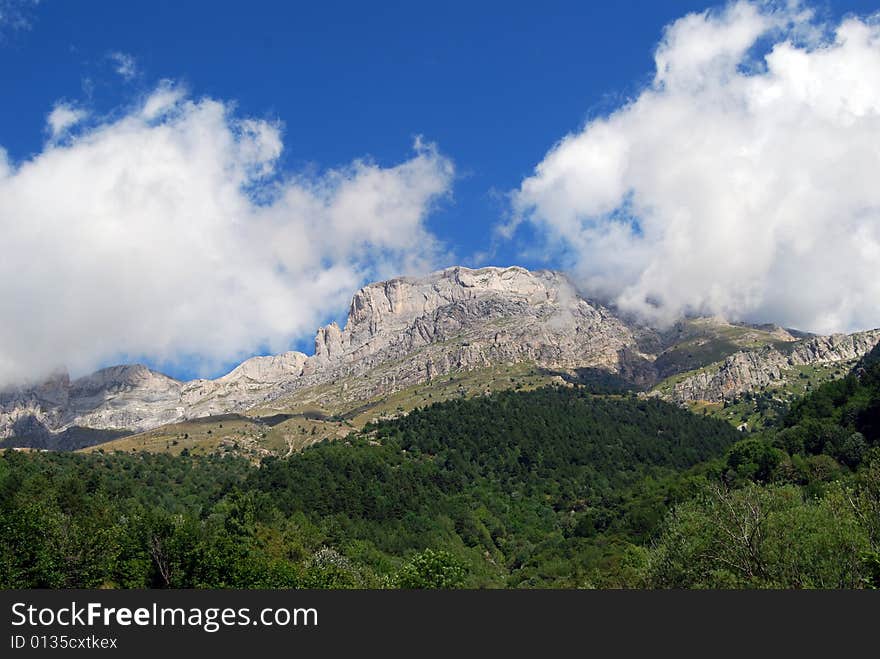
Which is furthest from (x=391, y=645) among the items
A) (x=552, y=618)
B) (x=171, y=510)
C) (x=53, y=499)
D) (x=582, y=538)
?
(x=171, y=510)

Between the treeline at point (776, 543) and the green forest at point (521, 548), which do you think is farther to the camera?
the green forest at point (521, 548)

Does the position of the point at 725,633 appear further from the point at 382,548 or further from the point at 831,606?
the point at 382,548

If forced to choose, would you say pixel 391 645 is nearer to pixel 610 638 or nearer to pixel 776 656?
pixel 610 638

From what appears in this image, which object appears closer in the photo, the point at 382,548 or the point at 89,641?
the point at 89,641

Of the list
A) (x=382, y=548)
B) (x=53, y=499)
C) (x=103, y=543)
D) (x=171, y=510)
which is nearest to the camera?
(x=103, y=543)

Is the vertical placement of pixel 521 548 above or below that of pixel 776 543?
above

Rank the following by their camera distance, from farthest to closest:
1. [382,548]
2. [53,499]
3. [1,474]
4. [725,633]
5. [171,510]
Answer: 1. [171,510]
2. [382,548]
3. [1,474]
4. [53,499]
5. [725,633]

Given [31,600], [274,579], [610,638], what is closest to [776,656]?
[610,638]

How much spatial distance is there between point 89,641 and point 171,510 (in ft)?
583

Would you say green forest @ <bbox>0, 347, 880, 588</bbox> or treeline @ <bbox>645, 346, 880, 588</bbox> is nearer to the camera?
treeline @ <bbox>645, 346, 880, 588</bbox>

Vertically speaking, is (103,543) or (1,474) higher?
(1,474)

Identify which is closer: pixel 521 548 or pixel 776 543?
pixel 776 543

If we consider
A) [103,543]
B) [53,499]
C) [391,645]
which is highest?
[53,499]

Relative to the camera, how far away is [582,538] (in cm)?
18138
